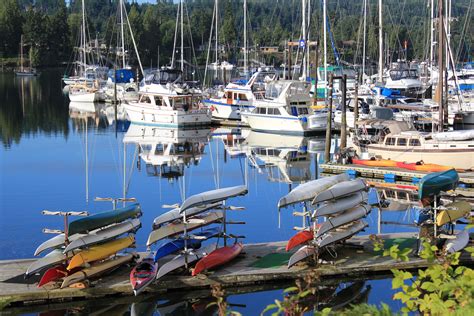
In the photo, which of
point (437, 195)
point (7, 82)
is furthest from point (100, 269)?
point (7, 82)

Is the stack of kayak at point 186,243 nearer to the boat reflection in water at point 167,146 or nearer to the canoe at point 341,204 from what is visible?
the canoe at point 341,204

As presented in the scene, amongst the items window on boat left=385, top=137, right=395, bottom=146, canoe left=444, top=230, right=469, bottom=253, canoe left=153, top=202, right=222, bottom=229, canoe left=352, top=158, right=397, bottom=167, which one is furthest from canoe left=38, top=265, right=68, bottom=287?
window on boat left=385, top=137, right=395, bottom=146

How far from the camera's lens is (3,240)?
84.4 feet

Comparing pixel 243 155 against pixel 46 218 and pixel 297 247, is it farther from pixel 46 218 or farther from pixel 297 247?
pixel 297 247

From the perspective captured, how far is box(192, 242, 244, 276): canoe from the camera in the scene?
19.7m

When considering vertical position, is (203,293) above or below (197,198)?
below

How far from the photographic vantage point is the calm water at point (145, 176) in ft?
65.3

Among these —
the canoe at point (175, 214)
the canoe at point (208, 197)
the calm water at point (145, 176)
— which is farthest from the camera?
the canoe at point (175, 214)

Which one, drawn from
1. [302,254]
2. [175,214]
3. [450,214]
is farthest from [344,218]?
[175,214]

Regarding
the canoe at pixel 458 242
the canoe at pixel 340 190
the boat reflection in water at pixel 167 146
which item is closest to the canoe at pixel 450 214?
the canoe at pixel 458 242

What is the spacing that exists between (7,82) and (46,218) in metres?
86.0

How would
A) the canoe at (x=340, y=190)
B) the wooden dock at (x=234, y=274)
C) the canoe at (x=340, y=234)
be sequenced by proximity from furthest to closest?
the canoe at (x=340, y=190) → the canoe at (x=340, y=234) → the wooden dock at (x=234, y=274)

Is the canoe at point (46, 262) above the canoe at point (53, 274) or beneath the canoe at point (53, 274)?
above

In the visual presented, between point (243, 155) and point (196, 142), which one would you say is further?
point (196, 142)
